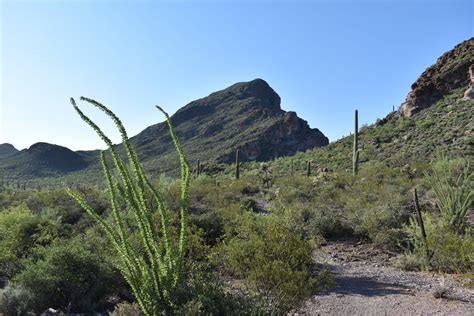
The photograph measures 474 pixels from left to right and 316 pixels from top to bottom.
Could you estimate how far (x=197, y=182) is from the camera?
21.9m

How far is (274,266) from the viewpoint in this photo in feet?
17.9

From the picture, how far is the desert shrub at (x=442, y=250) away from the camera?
7793mm

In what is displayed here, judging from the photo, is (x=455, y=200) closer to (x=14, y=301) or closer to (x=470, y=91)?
(x=14, y=301)

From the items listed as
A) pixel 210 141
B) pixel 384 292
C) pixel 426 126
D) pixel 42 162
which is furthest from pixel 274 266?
pixel 42 162

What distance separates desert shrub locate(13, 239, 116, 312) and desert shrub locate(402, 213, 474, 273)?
19.9 feet

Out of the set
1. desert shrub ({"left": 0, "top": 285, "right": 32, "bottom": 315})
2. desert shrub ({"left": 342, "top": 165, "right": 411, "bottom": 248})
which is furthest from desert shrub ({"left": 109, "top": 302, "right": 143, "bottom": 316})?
desert shrub ({"left": 342, "top": 165, "right": 411, "bottom": 248})

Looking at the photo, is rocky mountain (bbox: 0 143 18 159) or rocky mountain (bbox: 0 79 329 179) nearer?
rocky mountain (bbox: 0 79 329 179)

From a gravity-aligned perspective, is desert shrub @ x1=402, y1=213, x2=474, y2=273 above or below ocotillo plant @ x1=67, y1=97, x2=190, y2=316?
below

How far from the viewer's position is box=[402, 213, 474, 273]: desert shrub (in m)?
7.79

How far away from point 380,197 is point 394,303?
741 cm

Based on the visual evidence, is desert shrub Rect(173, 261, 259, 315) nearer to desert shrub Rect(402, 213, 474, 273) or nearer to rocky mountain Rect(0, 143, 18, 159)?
desert shrub Rect(402, 213, 474, 273)

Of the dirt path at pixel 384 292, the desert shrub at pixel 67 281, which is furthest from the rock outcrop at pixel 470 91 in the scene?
the desert shrub at pixel 67 281

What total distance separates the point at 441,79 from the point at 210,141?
1574 inches

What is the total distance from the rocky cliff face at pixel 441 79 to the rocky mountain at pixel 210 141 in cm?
2735
